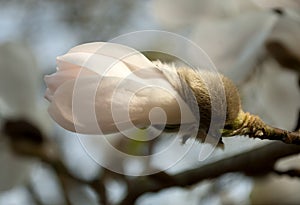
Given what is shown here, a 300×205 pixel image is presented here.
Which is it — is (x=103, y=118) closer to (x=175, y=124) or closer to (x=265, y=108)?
(x=175, y=124)

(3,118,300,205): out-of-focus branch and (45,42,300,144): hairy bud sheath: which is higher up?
(45,42,300,144): hairy bud sheath

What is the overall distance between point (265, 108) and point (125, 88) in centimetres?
57

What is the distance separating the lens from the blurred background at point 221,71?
111 cm

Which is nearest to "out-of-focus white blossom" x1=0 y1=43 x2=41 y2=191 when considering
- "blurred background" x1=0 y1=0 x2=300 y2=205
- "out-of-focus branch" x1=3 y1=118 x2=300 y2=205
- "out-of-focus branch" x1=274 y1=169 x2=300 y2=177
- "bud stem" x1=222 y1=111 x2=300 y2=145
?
"blurred background" x1=0 y1=0 x2=300 y2=205

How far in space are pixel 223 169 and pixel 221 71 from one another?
0.13m

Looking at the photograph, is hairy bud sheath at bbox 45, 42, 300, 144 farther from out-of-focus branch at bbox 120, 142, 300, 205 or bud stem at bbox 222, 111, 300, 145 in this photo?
out-of-focus branch at bbox 120, 142, 300, 205

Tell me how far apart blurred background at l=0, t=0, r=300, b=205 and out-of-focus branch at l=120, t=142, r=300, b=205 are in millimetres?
13

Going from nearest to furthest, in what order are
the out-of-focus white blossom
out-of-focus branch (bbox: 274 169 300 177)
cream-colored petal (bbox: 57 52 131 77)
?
1. cream-colored petal (bbox: 57 52 131 77)
2. out-of-focus branch (bbox: 274 169 300 177)
3. the out-of-focus white blossom

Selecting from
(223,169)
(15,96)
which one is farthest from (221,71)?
(15,96)

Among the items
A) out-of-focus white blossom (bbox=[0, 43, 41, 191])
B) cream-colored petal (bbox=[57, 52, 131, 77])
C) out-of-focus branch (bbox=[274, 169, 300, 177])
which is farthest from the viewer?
out-of-focus white blossom (bbox=[0, 43, 41, 191])

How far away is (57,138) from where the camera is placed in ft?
4.69

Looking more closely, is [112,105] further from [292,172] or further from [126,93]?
[292,172]

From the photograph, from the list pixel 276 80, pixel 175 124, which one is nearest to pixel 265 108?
pixel 276 80

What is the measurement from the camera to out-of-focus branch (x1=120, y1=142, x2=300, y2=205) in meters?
0.97
